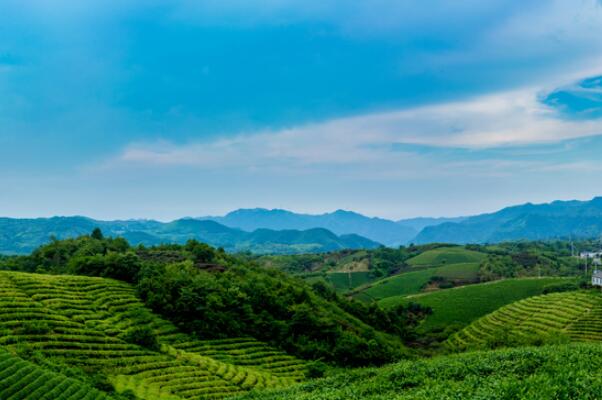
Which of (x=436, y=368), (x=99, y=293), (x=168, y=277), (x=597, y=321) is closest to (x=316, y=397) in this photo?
(x=436, y=368)

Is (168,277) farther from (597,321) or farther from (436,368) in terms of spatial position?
(597,321)

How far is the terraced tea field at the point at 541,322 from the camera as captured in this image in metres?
70.9

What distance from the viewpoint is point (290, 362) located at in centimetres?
6178

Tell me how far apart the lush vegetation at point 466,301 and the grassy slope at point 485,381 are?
2641 inches

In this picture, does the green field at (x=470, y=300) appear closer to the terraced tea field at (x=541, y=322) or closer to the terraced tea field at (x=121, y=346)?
the terraced tea field at (x=541, y=322)

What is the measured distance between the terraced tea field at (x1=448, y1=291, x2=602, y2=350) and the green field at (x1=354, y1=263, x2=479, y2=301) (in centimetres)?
6134

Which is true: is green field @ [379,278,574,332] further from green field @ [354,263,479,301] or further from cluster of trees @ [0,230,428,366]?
cluster of trees @ [0,230,428,366]

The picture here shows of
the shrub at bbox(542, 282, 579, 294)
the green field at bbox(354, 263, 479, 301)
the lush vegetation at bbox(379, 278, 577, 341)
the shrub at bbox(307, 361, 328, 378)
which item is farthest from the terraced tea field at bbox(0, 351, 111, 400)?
the green field at bbox(354, 263, 479, 301)

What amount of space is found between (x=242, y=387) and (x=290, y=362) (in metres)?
18.5

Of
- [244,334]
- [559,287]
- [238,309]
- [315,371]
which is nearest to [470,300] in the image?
[559,287]

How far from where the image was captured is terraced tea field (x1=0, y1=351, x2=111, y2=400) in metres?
29.6

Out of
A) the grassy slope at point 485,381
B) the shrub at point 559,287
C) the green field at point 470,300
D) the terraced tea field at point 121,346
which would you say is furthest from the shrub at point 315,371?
the shrub at point 559,287

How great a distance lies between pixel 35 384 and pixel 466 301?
10755 centimetres

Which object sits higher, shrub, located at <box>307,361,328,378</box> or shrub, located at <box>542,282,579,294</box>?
shrub, located at <box>542,282,579,294</box>
